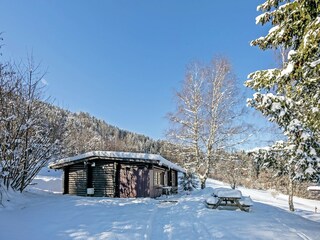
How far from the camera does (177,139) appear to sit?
69.7 ft

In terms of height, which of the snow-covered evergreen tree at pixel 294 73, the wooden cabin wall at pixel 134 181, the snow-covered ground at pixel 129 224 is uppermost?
the snow-covered evergreen tree at pixel 294 73

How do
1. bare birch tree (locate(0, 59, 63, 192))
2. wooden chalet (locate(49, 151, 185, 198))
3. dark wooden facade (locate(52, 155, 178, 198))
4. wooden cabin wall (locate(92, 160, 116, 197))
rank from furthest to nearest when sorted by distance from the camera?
wooden cabin wall (locate(92, 160, 116, 197)), dark wooden facade (locate(52, 155, 178, 198)), wooden chalet (locate(49, 151, 185, 198)), bare birch tree (locate(0, 59, 63, 192))

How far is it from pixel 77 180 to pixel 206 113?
10.2 m

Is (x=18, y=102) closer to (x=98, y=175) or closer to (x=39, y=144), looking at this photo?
(x=39, y=144)

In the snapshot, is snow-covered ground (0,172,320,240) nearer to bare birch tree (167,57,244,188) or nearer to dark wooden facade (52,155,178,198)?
dark wooden facade (52,155,178,198)

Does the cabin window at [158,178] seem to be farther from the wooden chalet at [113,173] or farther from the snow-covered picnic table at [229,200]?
the snow-covered picnic table at [229,200]

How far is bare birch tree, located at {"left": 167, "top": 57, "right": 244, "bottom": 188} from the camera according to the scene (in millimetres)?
20281

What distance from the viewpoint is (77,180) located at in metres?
19.4

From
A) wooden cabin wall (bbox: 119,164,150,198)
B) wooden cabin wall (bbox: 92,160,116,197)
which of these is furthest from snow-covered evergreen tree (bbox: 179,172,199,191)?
wooden cabin wall (bbox: 92,160,116,197)

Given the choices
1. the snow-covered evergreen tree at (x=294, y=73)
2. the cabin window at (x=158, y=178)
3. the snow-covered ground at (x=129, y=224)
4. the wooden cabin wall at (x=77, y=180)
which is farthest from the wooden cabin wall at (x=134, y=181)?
the snow-covered evergreen tree at (x=294, y=73)

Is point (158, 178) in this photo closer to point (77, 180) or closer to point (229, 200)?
point (77, 180)

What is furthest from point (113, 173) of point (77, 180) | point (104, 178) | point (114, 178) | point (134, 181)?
point (77, 180)

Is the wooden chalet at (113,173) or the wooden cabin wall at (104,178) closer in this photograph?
the wooden chalet at (113,173)

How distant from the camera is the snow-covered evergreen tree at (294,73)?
581 cm
